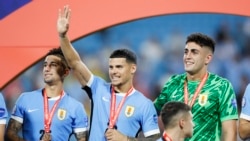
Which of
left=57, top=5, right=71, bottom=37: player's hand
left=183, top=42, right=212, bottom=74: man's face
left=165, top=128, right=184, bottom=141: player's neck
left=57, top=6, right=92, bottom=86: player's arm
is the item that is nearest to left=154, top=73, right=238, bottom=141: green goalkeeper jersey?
left=183, top=42, right=212, bottom=74: man's face

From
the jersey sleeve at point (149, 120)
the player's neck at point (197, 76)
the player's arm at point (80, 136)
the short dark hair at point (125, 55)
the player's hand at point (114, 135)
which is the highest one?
the short dark hair at point (125, 55)

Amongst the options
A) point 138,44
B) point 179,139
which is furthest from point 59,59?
point 179,139

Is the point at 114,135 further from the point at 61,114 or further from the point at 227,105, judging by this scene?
the point at 227,105

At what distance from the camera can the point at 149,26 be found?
5430mm

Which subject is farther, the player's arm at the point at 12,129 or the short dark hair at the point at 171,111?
the player's arm at the point at 12,129

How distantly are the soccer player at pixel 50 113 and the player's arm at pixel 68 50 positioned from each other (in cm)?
38

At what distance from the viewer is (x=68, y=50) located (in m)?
4.24

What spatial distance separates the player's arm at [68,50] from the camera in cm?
420

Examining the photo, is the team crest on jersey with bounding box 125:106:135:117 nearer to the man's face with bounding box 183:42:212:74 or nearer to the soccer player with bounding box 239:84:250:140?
the man's face with bounding box 183:42:212:74

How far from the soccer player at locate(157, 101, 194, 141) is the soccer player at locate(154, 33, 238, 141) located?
0.39 m

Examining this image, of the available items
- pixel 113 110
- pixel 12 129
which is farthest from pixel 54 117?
pixel 113 110

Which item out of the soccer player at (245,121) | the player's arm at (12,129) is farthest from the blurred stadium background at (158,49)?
the soccer player at (245,121)

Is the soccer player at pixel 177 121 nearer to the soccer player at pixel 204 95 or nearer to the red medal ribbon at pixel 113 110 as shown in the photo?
the soccer player at pixel 204 95

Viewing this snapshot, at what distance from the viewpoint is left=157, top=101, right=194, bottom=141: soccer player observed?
3.75 meters
